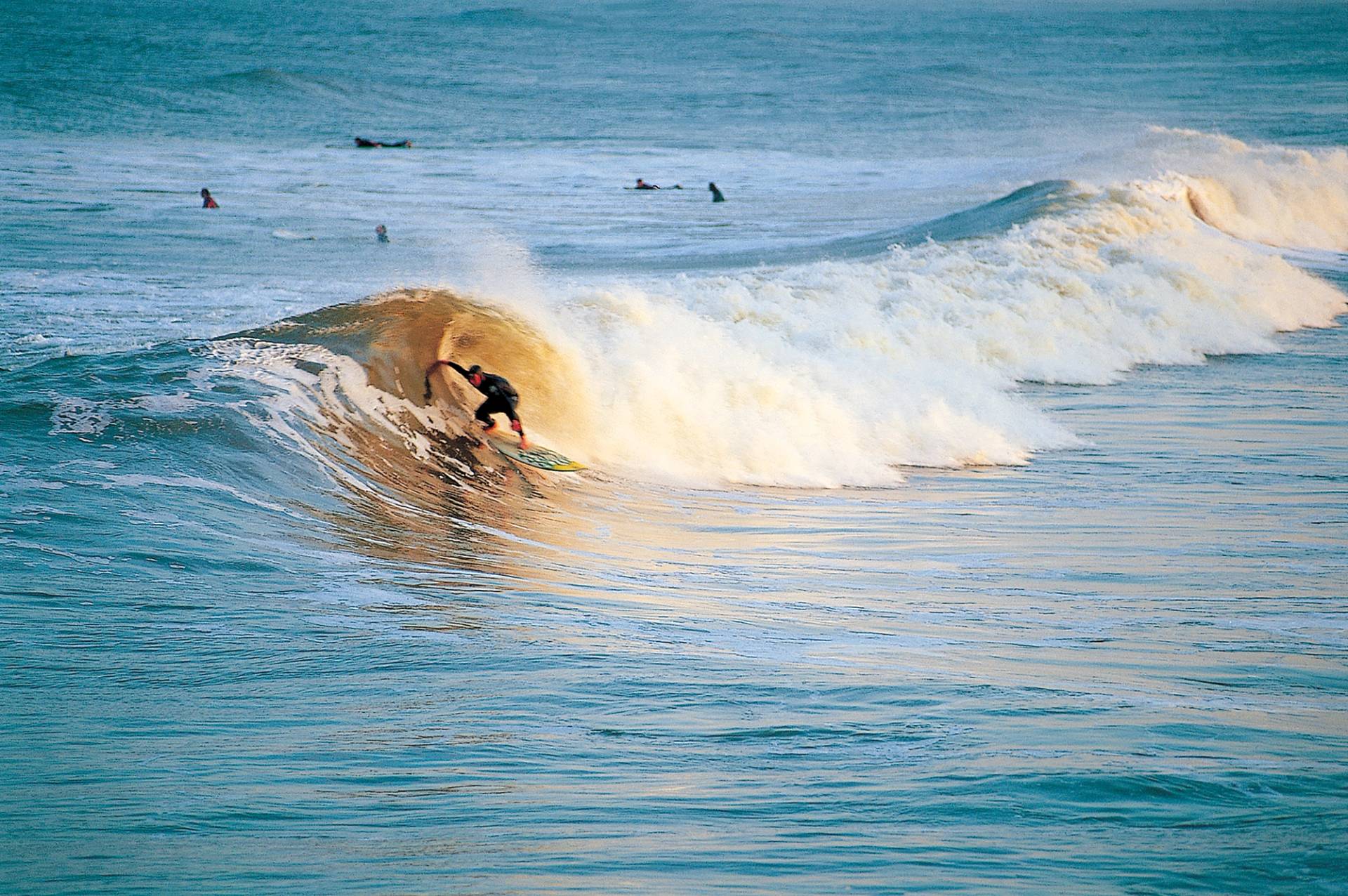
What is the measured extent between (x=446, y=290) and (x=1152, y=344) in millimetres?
9932

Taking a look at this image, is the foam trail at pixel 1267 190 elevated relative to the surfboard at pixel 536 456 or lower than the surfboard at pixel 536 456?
elevated

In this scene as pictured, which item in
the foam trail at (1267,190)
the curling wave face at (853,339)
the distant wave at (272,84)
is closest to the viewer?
the curling wave face at (853,339)

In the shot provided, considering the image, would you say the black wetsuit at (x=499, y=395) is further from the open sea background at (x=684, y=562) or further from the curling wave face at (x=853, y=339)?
the open sea background at (x=684, y=562)

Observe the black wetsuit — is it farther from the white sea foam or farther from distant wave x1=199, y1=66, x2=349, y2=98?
distant wave x1=199, y1=66, x2=349, y2=98

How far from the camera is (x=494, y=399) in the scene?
32.5 ft

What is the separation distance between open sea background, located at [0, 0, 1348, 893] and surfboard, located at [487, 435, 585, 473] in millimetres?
154

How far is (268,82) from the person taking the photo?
60.0 m

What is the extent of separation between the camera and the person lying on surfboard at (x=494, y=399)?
9883mm

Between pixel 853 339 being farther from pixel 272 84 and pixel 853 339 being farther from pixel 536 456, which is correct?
pixel 272 84

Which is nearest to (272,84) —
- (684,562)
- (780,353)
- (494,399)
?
(780,353)

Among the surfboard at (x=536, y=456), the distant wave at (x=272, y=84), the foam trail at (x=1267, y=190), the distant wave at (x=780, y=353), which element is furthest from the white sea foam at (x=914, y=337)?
the distant wave at (x=272, y=84)

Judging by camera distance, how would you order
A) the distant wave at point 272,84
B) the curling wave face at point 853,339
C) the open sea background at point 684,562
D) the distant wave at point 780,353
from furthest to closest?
the distant wave at point 272,84
the curling wave face at point 853,339
the distant wave at point 780,353
the open sea background at point 684,562

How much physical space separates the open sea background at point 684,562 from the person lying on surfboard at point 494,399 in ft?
1.09

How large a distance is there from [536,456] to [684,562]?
2502mm
